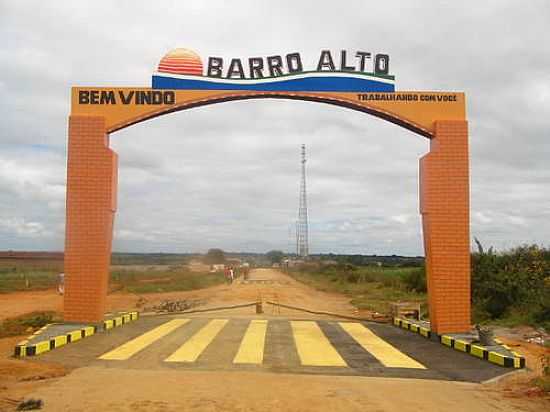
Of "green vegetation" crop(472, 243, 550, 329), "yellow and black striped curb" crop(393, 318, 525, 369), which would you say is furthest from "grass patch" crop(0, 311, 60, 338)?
"green vegetation" crop(472, 243, 550, 329)

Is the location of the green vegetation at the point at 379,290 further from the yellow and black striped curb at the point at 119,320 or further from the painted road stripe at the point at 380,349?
the yellow and black striped curb at the point at 119,320

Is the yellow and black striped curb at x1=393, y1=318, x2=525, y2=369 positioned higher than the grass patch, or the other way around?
the yellow and black striped curb at x1=393, y1=318, x2=525, y2=369

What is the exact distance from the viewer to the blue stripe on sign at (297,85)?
15664 millimetres

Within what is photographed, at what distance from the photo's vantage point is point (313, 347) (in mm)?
12953

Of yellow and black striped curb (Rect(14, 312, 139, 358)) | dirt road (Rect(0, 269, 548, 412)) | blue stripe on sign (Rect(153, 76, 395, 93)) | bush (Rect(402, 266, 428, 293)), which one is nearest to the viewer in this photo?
dirt road (Rect(0, 269, 548, 412))

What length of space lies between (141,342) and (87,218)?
390cm

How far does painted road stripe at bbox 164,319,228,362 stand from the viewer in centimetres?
1135

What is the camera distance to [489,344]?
12492mm

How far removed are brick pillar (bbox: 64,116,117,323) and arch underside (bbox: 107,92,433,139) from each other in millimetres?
701

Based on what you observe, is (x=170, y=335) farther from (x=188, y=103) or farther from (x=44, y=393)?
(x=44, y=393)

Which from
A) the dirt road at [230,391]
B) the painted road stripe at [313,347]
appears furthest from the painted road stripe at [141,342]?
the painted road stripe at [313,347]

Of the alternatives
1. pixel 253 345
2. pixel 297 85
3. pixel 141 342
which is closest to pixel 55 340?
pixel 141 342

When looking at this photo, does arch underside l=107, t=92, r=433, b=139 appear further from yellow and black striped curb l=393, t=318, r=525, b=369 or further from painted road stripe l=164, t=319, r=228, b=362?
painted road stripe l=164, t=319, r=228, b=362

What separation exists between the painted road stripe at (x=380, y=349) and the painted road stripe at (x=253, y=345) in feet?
7.43
